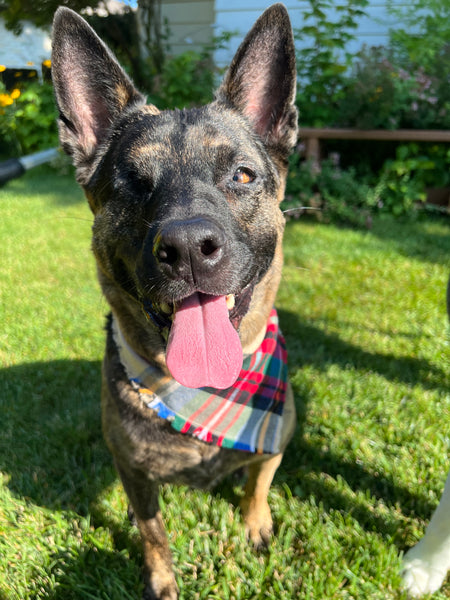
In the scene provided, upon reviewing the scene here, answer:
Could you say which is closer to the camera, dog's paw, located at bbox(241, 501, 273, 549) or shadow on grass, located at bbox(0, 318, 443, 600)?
shadow on grass, located at bbox(0, 318, 443, 600)

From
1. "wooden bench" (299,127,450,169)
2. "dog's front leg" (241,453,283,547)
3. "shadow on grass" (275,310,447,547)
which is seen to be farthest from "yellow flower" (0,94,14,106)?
"dog's front leg" (241,453,283,547)

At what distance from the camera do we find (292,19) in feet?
27.7

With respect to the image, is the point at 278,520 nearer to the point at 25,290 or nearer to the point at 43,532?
the point at 43,532

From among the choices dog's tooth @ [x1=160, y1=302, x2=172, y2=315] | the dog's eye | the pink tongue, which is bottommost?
the pink tongue

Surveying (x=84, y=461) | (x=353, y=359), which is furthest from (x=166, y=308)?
(x=353, y=359)

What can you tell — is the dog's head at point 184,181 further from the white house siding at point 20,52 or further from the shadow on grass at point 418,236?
the white house siding at point 20,52

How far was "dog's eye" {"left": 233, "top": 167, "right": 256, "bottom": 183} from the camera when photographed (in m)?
1.90

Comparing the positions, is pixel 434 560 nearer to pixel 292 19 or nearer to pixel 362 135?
pixel 362 135

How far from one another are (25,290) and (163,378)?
343cm

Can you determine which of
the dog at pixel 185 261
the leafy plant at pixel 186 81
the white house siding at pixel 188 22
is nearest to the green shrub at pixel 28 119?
the leafy plant at pixel 186 81

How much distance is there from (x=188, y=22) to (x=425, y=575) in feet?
36.9

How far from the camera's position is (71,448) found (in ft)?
8.72

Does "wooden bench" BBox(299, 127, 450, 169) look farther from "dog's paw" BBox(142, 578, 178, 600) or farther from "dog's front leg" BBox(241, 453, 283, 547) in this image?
"dog's paw" BBox(142, 578, 178, 600)

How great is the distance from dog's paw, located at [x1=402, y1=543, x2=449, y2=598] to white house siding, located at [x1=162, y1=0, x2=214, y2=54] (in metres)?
10.3
